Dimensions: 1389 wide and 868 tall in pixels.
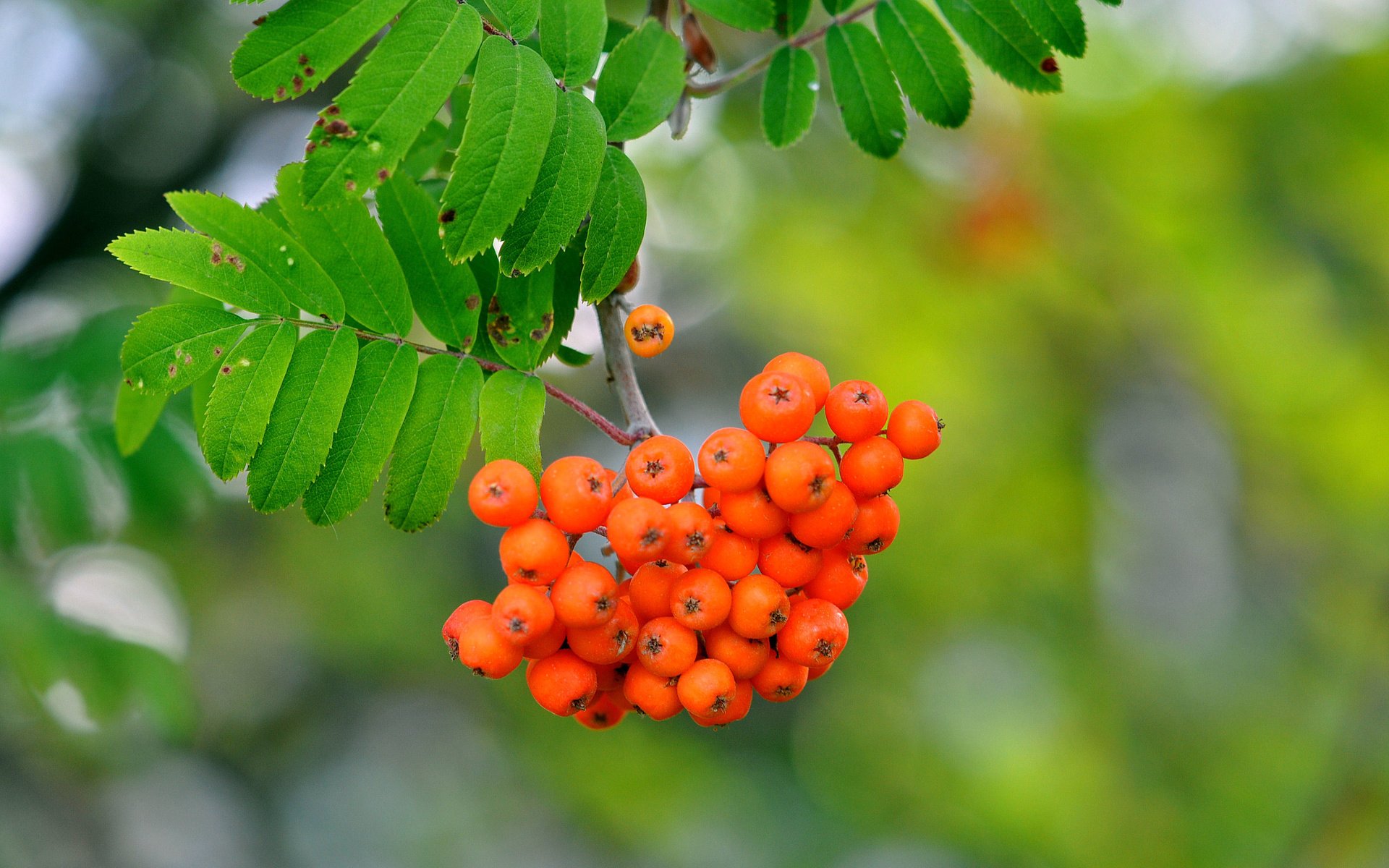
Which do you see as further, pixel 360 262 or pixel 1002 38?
pixel 1002 38

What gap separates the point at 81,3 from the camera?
600 centimetres

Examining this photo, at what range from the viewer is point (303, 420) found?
1427mm

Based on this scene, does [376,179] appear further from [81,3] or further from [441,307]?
[81,3]

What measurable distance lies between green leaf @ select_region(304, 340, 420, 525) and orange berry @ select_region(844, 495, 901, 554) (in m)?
0.78

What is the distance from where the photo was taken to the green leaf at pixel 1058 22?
61.9 inches

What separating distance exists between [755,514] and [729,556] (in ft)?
0.28

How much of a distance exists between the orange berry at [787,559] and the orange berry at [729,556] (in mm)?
23

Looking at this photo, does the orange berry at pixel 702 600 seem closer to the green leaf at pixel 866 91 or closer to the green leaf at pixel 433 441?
the green leaf at pixel 433 441

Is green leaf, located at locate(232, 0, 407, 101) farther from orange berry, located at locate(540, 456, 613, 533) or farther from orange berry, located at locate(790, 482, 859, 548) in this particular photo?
orange berry, located at locate(790, 482, 859, 548)

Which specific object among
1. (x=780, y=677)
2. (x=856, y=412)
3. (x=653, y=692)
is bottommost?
(x=653, y=692)

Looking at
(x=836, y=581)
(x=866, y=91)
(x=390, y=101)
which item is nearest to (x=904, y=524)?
(x=866, y=91)

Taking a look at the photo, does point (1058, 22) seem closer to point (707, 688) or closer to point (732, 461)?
point (732, 461)

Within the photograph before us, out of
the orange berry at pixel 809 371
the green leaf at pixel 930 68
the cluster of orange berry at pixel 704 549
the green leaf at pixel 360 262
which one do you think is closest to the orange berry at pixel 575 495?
the cluster of orange berry at pixel 704 549

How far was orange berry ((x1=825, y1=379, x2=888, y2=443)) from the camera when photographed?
1333 mm
